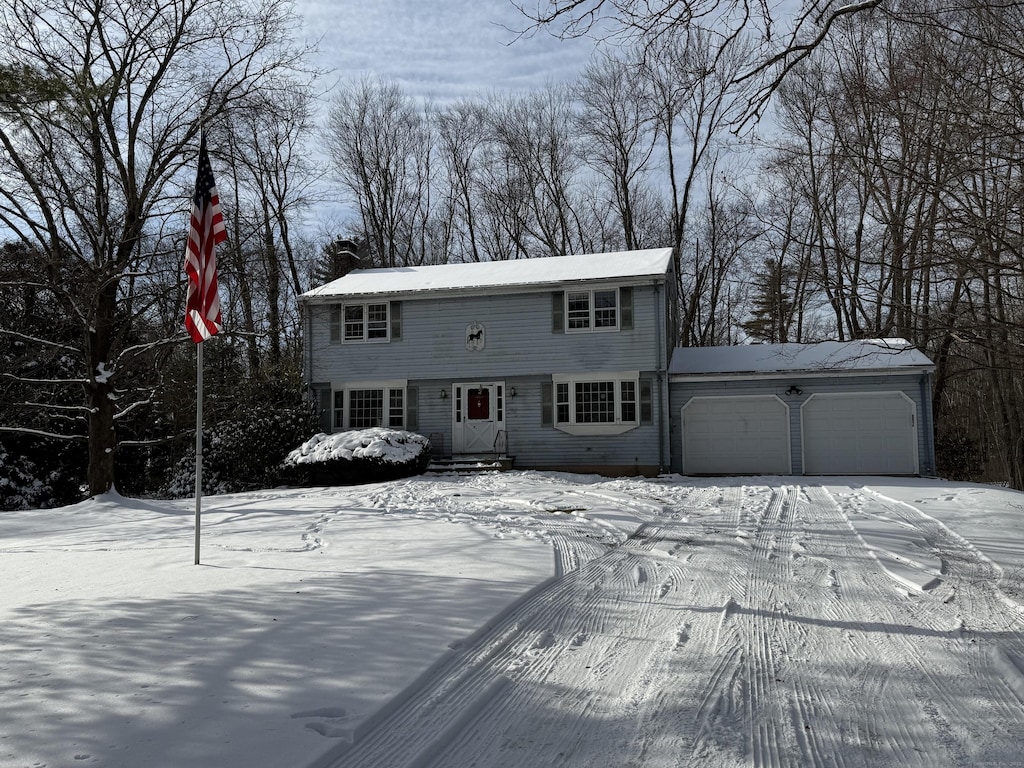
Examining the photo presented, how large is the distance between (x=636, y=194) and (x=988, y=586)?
25.9 meters

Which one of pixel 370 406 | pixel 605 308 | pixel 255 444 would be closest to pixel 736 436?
pixel 605 308

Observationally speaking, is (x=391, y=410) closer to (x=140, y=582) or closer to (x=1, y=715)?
(x=140, y=582)

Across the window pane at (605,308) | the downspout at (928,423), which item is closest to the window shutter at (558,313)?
the window pane at (605,308)

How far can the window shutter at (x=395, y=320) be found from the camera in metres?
20.2

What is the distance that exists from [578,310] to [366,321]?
5.85 meters

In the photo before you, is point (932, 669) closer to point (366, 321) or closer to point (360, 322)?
point (366, 321)

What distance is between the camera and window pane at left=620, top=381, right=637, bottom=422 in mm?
18609

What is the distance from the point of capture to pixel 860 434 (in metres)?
17.8

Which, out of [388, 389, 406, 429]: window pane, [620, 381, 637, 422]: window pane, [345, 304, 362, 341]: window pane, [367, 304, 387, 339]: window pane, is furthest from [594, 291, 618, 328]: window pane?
[345, 304, 362, 341]: window pane

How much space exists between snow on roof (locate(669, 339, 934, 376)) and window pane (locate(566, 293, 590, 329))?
257cm

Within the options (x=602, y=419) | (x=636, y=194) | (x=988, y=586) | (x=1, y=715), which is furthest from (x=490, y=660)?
(x=636, y=194)

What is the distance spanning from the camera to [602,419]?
1880 cm

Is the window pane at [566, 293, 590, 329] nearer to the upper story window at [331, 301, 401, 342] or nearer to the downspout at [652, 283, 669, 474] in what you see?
the downspout at [652, 283, 669, 474]

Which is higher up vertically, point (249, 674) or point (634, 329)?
point (634, 329)
